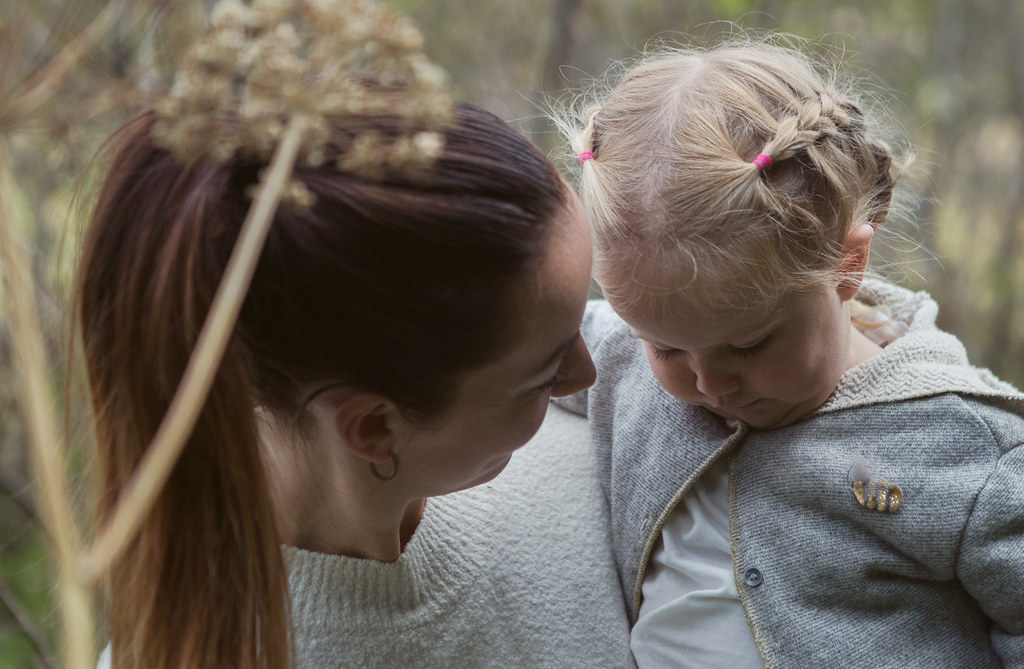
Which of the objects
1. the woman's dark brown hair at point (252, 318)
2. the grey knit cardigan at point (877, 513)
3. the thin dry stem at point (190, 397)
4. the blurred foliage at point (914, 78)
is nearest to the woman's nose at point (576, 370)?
the woman's dark brown hair at point (252, 318)

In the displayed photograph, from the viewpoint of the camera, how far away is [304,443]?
1.35m

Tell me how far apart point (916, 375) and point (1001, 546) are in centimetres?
29

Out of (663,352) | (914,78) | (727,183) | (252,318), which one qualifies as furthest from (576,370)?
(914,78)

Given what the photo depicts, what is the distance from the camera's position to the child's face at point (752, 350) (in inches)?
56.1

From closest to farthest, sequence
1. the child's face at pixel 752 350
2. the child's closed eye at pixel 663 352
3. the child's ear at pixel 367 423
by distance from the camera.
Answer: the child's ear at pixel 367 423, the child's face at pixel 752 350, the child's closed eye at pixel 663 352

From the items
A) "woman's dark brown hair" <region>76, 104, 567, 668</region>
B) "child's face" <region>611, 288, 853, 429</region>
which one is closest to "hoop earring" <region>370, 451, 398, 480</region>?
"woman's dark brown hair" <region>76, 104, 567, 668</region>

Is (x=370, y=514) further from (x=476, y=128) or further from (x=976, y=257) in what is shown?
(x=976, y=257)

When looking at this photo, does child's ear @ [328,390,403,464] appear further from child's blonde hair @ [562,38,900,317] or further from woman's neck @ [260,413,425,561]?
child's blonde hair @ [562,38,900,317]

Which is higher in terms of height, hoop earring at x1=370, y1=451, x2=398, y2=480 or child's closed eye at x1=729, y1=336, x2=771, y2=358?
child's closed eye at x1=729, y1=336, x2=771, y2=358

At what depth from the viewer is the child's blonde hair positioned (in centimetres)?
140

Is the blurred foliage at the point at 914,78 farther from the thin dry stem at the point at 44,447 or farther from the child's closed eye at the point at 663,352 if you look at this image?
the thin dry stem at the point at 44,447

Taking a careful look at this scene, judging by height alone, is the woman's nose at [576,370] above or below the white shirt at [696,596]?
above

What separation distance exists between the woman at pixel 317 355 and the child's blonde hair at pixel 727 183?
223 millimetres

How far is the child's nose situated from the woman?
222 millimetres
